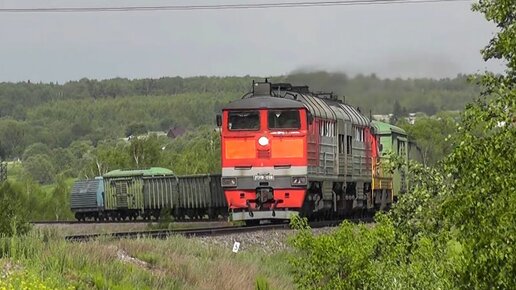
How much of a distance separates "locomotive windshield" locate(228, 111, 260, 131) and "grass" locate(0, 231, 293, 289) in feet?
24.0

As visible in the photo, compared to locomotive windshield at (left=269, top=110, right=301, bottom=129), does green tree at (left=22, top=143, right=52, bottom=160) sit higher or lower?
higher

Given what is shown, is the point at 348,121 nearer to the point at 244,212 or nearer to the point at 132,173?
the point at 244,212

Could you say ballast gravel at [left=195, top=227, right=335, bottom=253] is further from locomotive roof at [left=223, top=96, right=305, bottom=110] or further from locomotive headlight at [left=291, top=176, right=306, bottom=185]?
locomotive roof at [left=223, top=96, right=305, bottom=110]

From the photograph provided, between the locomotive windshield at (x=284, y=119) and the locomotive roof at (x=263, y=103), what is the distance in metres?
0.16

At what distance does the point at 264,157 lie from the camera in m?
29.6

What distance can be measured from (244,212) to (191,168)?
182 ft

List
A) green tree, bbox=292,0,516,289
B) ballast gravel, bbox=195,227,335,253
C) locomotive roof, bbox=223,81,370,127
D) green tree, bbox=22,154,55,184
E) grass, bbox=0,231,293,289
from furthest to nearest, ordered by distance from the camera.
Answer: green tree, bbox=22,154,55,184 → locomotive roof, bbox=223,81,370,127 → ballast gravel, bbox=195,227,335,253 → grass, bbox=0,231,293,289 → green tree, bbox=292,0,516,289

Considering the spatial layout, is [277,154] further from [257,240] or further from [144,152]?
[144,152]

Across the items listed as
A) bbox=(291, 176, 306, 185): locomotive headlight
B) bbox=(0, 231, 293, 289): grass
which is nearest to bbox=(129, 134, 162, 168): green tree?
bbox=(291, 176, 306, 185): locomotive headlight

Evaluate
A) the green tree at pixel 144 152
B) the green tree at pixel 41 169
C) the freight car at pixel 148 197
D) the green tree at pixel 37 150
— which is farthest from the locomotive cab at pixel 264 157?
the green tree at pixel 37 150

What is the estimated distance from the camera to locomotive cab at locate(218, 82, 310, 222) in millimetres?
29188

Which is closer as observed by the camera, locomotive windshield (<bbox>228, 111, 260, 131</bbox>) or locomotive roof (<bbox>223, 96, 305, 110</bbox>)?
locomotive roof (<bbox>223, 96, 305, 110</bbox>)

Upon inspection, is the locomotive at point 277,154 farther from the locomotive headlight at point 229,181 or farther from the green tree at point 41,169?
the green tree at point 41,169

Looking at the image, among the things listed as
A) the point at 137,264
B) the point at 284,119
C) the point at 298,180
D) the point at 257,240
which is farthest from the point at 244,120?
the point at 137,264
